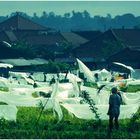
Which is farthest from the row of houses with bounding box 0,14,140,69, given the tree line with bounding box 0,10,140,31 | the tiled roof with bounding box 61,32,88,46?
the tree line with bounding box 0,10,140,31

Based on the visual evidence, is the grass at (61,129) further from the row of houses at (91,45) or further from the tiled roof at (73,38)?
the tiled roof at (73,38)

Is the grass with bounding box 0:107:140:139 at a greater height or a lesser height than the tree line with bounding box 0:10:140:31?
lesser

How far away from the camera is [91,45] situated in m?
51.9

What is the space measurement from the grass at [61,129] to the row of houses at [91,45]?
26.0 m

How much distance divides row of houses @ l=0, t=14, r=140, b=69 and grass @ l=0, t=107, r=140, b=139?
85.4 feet

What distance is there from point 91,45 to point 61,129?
1562 inches

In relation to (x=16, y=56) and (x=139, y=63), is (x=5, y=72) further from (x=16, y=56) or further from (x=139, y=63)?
(x=139, y=63)

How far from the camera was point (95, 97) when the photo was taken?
54.1ft

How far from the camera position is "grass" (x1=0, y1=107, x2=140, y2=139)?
1140cm

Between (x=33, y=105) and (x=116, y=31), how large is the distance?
39790mm

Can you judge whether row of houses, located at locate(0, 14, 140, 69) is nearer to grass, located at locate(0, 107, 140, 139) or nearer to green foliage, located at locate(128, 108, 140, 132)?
grass, located at locate(0, 107, 140, 139)

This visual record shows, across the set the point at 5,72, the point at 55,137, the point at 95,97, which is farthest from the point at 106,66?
the point at 55,137

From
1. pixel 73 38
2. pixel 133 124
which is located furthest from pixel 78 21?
pixel 133 124

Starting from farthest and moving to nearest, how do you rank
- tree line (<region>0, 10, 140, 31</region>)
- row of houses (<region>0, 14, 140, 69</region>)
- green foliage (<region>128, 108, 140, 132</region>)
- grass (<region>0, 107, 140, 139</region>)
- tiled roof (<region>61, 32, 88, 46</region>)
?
1. tree line (<region>0, 10, 140, 31</region>)
2. tiled roof (<region>61, 32, 88, 46</region>)
3. row of houses (<region>0, 14, 140, 69</region>)
4. green foliage (<region>128, 108, 140, 132</region>)
5. grass (<region>0, 107, 140, 139</region>)
